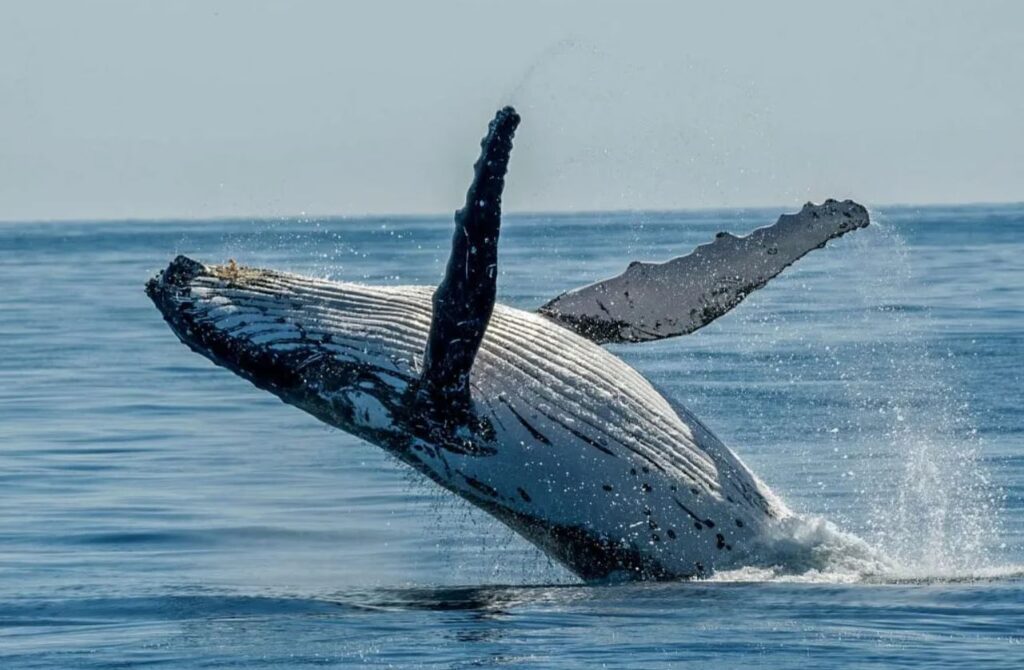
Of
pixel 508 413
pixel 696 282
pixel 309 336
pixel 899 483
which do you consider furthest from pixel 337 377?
pixel 899 483

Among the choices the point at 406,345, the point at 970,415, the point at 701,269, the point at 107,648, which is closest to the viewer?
the point at 107,648

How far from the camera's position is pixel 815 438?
1814 centimetres

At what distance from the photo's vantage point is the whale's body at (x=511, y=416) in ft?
36.6

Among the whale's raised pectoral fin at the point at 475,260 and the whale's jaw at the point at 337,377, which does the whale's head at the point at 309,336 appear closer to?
the whale's jaw at the point at 337,377

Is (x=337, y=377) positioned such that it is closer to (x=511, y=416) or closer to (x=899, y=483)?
(x=511, y=416)

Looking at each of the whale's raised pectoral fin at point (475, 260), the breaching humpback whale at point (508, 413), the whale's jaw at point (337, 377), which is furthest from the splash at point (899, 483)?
the whale's raised pectoral fin at point (475, 260)

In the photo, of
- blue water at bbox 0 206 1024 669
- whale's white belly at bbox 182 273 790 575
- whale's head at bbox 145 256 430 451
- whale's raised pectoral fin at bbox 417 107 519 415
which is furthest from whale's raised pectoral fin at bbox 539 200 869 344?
whale's raised pectoral fin at bbox 417 107 519 415

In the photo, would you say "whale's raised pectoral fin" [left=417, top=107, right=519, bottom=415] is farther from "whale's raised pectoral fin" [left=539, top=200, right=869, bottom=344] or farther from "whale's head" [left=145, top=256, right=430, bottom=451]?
"whale's raised pectoral fin" [left=539, top=200, right=869, bottom=344]

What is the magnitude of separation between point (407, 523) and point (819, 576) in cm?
415

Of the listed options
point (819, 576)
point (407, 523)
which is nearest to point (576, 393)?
point (819, 576)

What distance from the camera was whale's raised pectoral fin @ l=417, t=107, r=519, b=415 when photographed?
34.6ft

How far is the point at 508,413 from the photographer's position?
11.1m

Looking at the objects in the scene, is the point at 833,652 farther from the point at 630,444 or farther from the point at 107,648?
the point at 107,648

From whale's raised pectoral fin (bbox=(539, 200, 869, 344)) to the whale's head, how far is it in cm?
147
